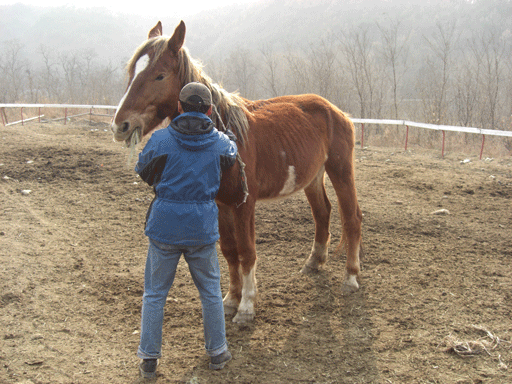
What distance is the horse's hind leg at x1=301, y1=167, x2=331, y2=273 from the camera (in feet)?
15.1

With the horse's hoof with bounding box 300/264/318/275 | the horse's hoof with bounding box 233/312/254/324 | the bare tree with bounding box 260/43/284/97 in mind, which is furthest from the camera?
the bare tree with bounding box 260/43/284/97

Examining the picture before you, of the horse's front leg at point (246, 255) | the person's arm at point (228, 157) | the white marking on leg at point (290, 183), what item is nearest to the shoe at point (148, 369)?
the horse's front leg at point (246, 255)

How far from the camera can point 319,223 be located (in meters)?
4.70

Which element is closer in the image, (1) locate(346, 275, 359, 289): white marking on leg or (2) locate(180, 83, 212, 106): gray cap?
(2) locate(180, 83, 212, 106): gray cap

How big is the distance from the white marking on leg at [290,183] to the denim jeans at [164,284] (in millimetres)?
1349

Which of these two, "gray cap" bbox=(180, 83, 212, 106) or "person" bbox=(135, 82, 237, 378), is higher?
"gray cap" bbox=(180, 83, 212, 106)

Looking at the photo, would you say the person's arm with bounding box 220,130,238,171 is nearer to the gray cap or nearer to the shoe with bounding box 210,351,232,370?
the gray cap

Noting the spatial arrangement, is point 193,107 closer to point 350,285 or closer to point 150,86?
point 150,86

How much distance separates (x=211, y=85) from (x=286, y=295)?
2182 mm

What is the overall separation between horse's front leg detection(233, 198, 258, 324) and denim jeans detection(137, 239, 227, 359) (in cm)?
63

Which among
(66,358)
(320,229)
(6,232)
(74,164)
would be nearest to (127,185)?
(74,164)

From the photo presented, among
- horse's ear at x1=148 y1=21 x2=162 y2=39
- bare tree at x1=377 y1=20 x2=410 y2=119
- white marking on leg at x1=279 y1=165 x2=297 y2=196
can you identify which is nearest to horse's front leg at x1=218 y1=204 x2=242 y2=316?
white marking on leg at x1=279 y1=165 x2=297 y2=196

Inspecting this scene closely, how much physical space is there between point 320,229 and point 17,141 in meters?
9.04

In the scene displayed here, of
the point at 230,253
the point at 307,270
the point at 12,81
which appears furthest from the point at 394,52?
the point at 12,81
